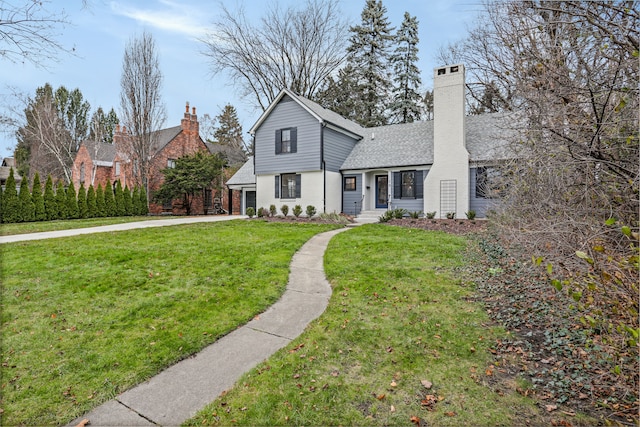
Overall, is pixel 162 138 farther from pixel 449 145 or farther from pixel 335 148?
pixel 449 145

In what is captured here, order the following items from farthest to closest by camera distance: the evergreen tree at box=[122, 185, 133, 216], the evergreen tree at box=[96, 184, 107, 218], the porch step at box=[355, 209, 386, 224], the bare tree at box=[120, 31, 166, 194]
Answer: the bare tree at box=[120, 31, 166, 194]
the evergreen tree at box=[122, 185, 133, 216]
the evergreen tree at box=[96, 184, 107, 218]
the porch step at box=[355, 209, 386, 224]

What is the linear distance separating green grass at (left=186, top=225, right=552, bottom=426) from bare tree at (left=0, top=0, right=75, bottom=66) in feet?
13.9

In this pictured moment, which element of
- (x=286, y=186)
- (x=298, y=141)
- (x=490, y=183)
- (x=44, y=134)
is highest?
(x=44, y=134)

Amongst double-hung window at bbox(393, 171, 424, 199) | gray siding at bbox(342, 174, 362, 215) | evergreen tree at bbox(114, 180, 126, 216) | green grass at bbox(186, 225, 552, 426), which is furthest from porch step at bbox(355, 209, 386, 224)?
evergreen tree at bbox(114, 180, 126, 216)

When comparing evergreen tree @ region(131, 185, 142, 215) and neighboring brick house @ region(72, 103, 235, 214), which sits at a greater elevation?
neighboring brick house @ region(72, 103, 235, 214)

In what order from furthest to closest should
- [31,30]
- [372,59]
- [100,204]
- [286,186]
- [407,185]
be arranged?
[372,59], [100,204], [286,186], [407,185], [31,30]

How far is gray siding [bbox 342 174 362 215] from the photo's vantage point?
55.0ft

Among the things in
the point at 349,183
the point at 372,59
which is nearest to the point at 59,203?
the point at 349,183

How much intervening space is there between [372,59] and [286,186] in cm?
1732

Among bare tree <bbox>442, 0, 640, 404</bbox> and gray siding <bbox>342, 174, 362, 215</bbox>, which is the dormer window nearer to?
gray siding <bbox>342, 174, 362, 215</bbox>

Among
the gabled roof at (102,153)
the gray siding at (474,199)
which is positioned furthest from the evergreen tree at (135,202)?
the gray siding at (474,199)

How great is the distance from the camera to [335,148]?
16672mm

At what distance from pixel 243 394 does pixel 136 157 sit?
23.7 metres

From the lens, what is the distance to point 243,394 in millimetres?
2555
